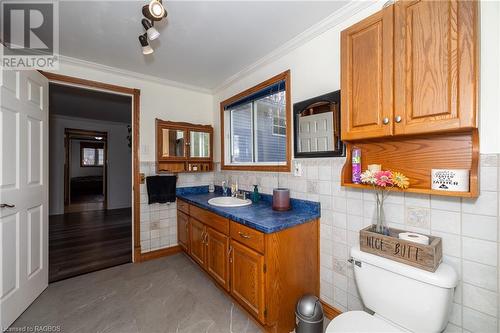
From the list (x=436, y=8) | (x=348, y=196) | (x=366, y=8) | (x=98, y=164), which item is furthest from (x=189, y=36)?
(x=98, y=164)

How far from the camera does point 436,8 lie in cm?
98

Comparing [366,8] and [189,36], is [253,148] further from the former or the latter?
[366,8]

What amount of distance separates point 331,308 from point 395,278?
799 millimetres

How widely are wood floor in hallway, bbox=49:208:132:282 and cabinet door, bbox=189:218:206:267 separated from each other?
958mm

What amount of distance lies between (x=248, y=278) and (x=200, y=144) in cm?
202

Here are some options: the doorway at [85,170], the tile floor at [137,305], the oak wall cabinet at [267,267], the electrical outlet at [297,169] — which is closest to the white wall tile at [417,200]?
the oak wall cabinet at [267,267]

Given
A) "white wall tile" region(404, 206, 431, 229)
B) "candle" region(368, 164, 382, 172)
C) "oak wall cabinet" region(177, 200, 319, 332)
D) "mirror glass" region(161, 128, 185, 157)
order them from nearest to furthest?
"white wall tile" region(404, 206, 431, 229) < "candle" region(368, 164, 382, 172) < "oak wall cabinet" region(177, 200, 319, 332) < "mirror glass" region(161, 128, 185, 157)

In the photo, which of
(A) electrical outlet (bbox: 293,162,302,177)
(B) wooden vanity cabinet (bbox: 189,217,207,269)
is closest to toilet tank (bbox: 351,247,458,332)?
(A) electrical outlet (bbox: 293,162,302,177)

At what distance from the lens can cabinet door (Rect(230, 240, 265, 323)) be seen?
1.47m

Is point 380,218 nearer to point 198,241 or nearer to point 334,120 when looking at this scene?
point 334,120

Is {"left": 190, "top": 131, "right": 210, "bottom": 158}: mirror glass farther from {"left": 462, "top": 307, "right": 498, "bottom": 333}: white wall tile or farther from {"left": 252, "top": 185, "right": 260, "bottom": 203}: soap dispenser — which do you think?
{"left": 462, "top": 307, "right": 498, "bottom": 333}: white wall tile

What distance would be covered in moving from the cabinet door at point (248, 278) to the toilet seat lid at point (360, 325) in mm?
523

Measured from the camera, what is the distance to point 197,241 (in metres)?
2.31

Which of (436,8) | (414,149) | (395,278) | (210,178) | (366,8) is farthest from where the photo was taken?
(210,178)
